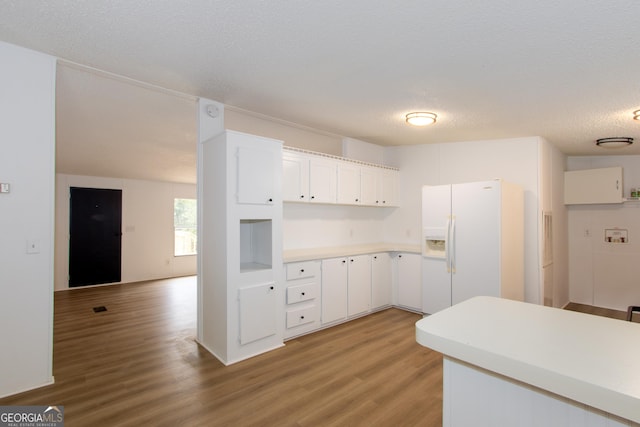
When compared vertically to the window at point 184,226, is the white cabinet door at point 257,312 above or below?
below

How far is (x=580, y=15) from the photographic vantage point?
1756 millimetres

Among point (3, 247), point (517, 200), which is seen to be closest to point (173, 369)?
point (3, 247)

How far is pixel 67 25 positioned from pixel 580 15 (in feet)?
9.90

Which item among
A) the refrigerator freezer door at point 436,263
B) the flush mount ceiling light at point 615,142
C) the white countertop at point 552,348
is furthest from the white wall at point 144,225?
the flush mount ceiling light at point 615,142

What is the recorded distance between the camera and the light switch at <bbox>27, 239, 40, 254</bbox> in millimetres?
2367

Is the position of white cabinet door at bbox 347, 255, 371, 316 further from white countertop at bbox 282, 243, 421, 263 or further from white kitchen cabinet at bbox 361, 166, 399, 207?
white kitchen cabinet at bbox 361, 166, 399, 207

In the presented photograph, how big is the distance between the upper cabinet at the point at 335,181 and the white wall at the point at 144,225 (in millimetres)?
5070

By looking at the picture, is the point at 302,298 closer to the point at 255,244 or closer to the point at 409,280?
the point at 255,244

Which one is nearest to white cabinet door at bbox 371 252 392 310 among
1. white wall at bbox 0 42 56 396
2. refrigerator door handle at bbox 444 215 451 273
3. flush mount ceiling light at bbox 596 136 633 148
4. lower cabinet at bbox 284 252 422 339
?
lower cabinet at bbox 284 252 422 339

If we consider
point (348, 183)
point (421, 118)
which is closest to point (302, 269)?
point (348, 183)

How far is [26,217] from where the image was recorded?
236 centimetres

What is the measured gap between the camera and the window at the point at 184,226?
25.8 ft

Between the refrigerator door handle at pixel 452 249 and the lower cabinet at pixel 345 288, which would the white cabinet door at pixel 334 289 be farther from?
the refrigerator door handle at pixel 452 249
